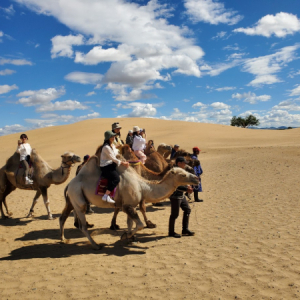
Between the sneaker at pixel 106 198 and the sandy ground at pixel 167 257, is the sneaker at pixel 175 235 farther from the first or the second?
the sneaker at pixel 106 198

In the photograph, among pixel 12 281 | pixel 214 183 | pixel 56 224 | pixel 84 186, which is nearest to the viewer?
pixel 12 281

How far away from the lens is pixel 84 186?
591 cm

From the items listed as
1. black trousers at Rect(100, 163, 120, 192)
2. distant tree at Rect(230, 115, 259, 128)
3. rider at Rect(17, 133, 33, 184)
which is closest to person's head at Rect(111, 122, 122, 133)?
black trousers at Rect(100, 163, 120, 192)

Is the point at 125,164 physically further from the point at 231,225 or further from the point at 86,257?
the point at 231,225

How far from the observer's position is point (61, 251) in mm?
6016

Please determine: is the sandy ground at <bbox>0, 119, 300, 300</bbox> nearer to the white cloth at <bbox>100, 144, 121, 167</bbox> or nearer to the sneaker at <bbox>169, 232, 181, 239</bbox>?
the sneaker at <bbox>169, 232, 181, 239</bbox>

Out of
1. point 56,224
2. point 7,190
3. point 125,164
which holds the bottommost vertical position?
point 56,224

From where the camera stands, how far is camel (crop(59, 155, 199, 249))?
578 centimetres

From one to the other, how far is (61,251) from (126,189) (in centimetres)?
214

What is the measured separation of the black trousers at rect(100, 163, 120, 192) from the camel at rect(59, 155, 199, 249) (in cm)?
20

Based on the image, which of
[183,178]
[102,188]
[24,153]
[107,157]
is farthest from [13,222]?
[183,178]

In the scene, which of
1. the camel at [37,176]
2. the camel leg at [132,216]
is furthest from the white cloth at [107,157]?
the camel at [37,176]

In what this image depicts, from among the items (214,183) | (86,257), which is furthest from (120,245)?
(214,183)

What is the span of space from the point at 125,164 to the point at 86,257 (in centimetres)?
216
